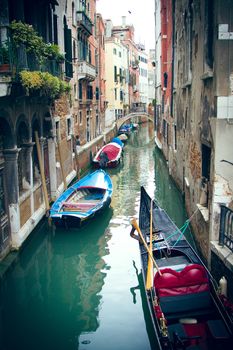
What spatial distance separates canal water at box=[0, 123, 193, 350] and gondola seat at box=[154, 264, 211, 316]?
76cm

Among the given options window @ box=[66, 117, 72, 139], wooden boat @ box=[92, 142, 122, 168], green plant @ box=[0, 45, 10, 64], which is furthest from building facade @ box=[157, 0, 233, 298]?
wooden boat @ box=[92, 142, 122, 168]

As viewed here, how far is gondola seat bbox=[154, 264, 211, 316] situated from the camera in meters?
5.00

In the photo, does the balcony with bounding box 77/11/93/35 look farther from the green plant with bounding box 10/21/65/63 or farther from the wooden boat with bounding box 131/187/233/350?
the wooden boat with bounding box 131/187/233/350

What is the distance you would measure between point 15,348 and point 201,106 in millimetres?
5150

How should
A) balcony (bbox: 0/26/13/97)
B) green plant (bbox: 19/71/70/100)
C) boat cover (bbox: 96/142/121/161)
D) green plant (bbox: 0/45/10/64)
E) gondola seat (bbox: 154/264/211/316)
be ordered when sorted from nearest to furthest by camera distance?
gondola seat (bbox: 154/264/211/316) < balcony (bbox: 0/26/13/97) < green plant (bbox: 0/45/10/64) < green plant (bbox: 19/71/70/100) < boat cover (bbox: 96/142/121/161)

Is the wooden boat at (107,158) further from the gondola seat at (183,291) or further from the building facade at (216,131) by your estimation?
the gondola seat at (183,291)

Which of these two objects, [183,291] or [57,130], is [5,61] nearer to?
[183,291]

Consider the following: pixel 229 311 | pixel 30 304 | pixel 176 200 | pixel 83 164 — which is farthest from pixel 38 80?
pixel 83 164

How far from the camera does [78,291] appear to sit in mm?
6859

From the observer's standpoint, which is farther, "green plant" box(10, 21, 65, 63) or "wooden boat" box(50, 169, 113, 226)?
"wooden boat" box(50, 169, 113, 226)

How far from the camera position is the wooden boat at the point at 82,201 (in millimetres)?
9164

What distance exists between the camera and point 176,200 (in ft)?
40.0

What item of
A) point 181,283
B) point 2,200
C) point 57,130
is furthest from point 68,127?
point 181,283

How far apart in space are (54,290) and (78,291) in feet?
1.45
